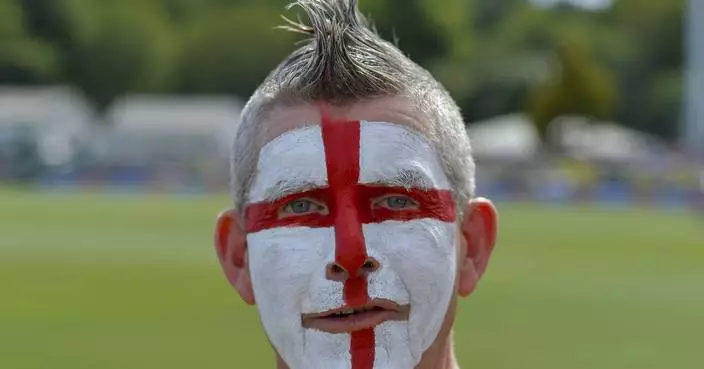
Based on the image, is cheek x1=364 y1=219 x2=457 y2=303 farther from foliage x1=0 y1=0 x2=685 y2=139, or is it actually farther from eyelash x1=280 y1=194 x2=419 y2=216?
foliage x1=0 y1=0 x2=685 y2=139

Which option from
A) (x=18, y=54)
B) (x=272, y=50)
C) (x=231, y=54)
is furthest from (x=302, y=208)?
(x=18, y=54)

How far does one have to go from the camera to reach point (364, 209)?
290cm

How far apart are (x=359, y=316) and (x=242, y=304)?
1180 centimetres

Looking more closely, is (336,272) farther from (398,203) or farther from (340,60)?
(340,60)

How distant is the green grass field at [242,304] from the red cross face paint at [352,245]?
7.17 metres

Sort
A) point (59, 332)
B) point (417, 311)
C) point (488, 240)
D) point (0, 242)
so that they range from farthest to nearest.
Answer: point (0, 242) < point (59, 332) < point (488, 240) < point (417, 311)

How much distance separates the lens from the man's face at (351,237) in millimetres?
2838

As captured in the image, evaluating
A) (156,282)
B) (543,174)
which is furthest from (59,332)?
(543,174)

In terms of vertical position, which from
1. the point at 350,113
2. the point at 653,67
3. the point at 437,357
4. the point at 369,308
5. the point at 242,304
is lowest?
the point at 437,357

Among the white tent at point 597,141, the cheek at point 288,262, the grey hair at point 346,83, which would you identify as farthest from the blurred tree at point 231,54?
the cheek at point 288,262

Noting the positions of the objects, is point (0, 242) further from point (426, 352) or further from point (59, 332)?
point (426, 352)

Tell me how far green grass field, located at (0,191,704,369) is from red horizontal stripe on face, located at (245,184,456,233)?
281 inches

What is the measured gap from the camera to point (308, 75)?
9.61ft

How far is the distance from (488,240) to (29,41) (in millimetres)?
84616
